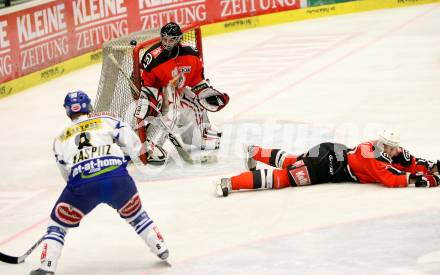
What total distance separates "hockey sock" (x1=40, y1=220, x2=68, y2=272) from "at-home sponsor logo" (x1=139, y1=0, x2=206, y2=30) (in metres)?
11.9

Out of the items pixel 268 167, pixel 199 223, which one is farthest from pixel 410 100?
pixel 199 223

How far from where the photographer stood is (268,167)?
10711 mm

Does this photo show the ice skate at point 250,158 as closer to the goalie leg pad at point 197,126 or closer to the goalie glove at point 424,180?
the goalie leg pad at point 197,126

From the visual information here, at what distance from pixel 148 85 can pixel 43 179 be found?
1.60 meters

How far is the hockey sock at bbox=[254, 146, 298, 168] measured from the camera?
9.98 meters

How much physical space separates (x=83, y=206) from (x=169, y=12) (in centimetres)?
1240

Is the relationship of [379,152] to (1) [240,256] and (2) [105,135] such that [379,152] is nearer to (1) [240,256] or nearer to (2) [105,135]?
(1) [240,256]

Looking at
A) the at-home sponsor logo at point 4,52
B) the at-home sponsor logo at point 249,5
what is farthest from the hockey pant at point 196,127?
the at-home sponsor logo at point 249,5

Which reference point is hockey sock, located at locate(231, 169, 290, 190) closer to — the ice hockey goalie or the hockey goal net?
the ice hockey goalie

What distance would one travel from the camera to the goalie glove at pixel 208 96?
11555 millimetres

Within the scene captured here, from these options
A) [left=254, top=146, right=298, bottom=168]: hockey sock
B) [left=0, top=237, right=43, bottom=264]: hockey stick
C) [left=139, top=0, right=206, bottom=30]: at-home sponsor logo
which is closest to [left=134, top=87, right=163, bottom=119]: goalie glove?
[left=254, top=146, right=298, bottom=168]: hockey sock

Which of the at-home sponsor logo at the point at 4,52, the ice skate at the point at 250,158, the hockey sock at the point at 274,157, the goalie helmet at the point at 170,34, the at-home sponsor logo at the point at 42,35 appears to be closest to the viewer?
the hockey sock at the point at 274,157

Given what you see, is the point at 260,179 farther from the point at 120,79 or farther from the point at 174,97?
the point at 120,79

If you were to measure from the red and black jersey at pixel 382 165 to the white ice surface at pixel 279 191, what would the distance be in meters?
0.12
